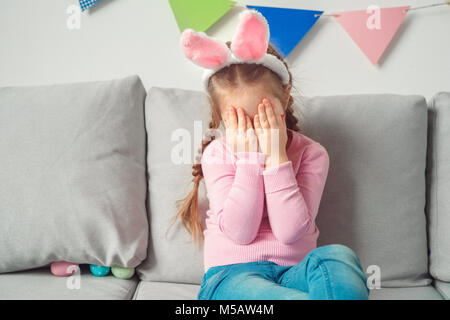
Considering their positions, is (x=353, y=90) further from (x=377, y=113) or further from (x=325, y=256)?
(x=325, y=256)

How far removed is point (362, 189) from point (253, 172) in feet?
1.30

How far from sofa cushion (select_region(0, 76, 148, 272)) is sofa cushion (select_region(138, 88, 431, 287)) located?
3.4 inches

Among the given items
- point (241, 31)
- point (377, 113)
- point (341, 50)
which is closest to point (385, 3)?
point (341, 50)

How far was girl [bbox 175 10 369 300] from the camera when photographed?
0.96 meters

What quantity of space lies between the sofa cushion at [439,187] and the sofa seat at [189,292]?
81 mm

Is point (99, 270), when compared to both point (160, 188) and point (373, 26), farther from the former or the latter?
point (373, 26)

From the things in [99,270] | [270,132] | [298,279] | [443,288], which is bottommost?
[443,288]

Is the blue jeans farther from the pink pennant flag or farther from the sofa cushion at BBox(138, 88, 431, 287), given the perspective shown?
the pink pennant flag

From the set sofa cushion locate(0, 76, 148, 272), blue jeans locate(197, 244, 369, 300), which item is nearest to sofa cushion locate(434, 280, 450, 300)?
blue jeans locate(197, 244, 369, 300)

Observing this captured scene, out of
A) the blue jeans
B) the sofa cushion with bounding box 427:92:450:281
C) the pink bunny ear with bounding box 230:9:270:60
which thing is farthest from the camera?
the sofa cushion with bounding box 427:92:450:281

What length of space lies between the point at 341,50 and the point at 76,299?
1.14 meters

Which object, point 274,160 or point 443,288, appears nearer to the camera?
point 274,160

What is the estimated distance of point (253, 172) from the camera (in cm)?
98

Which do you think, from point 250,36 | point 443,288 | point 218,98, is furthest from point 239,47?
point 443,288
